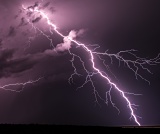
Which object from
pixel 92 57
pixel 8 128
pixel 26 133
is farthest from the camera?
pixel 92 57

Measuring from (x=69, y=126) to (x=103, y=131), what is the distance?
0.60 m

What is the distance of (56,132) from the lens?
4848mm

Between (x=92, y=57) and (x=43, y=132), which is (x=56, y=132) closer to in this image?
(x=43, y=132)

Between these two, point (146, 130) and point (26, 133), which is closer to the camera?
point (26, 133)

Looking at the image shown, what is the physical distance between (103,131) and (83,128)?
1.14 feet

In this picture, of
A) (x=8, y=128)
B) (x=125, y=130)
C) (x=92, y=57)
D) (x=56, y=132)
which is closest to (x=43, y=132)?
(x=56, y=132)

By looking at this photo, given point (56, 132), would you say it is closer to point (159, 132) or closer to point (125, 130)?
point (125, 130)

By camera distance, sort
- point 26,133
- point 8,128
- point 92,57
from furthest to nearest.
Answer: point 92,57, point 8,128, point 26,133

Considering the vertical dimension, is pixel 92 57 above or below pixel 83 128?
above

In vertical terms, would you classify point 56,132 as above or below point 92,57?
below

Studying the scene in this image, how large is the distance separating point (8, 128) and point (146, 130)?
203 cm

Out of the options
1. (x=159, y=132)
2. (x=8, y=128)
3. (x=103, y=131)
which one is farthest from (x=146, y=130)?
(x=8, y=128)

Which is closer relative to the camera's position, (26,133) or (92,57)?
(26,133)

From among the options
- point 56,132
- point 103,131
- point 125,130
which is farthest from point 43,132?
point 125,130
